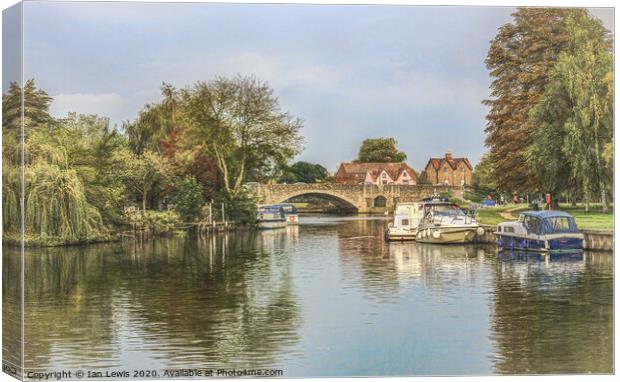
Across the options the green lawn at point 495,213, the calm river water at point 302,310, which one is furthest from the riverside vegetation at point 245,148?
the calm river water at point 302,310

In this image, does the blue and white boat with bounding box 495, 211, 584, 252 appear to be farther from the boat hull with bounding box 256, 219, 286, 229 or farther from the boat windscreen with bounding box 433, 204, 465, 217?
the boat hull with bounding box 256, 219, 286, 229

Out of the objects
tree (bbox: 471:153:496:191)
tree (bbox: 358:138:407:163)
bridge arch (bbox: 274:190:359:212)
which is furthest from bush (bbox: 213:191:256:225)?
tree (bbox: 471:153:496:191)

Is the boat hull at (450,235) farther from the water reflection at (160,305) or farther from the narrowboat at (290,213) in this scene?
the water reflection at (160,305)

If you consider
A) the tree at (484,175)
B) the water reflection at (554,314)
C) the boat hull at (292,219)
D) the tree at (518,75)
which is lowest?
the water reflection at (554,314)

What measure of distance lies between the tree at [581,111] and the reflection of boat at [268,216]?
144 inches

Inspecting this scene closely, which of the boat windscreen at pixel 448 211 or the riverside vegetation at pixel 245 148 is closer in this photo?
the riverside vegetation at pixel 245 148

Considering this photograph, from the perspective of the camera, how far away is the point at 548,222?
15117 millimetres

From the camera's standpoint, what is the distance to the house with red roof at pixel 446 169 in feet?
48.0

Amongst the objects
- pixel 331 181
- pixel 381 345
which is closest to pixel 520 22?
pixel 331 181

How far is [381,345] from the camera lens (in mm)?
13430

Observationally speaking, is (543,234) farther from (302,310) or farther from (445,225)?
(302,310)

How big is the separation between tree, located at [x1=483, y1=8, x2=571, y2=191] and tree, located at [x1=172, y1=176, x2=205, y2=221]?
3982 mm

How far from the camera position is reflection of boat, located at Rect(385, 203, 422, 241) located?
50.4ft

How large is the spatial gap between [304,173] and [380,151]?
1.12 m
